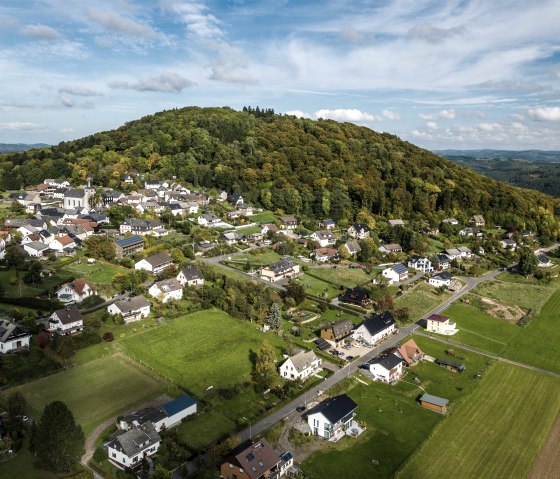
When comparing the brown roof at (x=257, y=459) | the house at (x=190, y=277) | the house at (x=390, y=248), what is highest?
the house at (x=190, y=277)

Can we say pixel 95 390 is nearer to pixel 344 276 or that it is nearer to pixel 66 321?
pixel 66 321

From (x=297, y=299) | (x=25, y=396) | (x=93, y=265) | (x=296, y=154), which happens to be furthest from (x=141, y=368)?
(x=296, y=154)

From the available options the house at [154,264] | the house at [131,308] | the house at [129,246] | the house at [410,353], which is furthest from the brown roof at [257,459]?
the house at [129,246]

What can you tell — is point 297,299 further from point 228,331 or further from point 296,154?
point 296,154

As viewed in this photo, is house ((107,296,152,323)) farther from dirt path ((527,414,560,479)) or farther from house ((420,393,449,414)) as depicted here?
dirt path ((527,414,560,479))

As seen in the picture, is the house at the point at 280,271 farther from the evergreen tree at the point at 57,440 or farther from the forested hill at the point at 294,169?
the evergreen tree at the point at 57,440

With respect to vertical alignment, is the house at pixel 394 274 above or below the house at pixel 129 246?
below

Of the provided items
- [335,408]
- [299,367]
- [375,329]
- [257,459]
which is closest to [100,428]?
[257,459]
